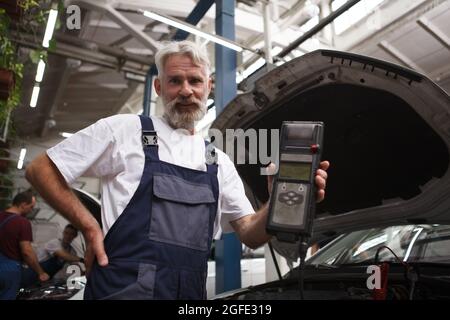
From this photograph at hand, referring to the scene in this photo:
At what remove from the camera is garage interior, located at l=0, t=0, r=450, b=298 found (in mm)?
4047

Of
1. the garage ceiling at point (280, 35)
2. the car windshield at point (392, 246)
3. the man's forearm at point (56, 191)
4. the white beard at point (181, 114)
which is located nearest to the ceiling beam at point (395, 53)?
the garage ceiling at point (280, 35)

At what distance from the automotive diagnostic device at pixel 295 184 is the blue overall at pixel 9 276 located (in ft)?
10.9

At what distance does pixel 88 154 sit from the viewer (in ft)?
4.26

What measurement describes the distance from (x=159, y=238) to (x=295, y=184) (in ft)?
1.66

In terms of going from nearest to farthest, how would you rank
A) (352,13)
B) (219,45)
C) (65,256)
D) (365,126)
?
(365,126) < (219,45) < (65,256) < (352,13)

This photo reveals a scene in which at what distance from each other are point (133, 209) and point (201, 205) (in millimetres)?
249

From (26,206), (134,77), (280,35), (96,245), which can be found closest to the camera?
(96,245)

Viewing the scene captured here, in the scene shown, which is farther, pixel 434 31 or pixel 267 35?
pixel 434 31

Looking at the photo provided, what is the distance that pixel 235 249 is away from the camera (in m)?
3.70

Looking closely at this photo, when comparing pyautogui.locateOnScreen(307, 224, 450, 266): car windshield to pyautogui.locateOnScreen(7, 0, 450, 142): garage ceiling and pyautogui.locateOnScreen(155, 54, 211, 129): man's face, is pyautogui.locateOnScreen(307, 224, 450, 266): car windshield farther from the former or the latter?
pyautogui.locateOnScreen(7, 0, 450, 142): garage ceiling

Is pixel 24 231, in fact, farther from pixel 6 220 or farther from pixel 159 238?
pixel 159 238

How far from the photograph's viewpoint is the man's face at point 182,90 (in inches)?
58.4

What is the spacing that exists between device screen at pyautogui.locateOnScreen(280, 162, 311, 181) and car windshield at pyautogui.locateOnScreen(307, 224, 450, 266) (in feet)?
3.49

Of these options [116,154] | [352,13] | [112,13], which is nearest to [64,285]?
[116,154]
